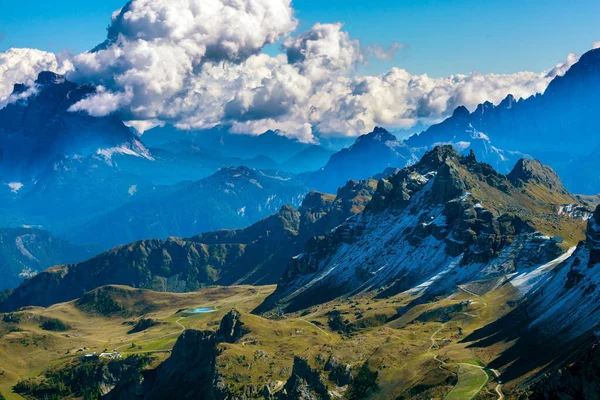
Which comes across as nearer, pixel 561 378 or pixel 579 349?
pixel 561 378

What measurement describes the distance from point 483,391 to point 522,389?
46.7 ft

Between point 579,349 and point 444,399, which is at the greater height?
point 579,349

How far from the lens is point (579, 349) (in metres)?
188

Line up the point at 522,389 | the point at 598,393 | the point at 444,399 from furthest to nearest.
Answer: the point at 444,399, the point at 522,389, the point at 598,393

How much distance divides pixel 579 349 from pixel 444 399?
4236 centimetres

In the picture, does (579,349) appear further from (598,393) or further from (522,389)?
(598,393)

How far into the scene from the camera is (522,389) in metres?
183

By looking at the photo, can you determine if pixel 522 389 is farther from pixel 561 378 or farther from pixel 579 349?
pixel 561 378

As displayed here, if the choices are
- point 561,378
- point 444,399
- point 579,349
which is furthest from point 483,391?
point 561,378

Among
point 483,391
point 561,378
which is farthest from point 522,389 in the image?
point 561,378

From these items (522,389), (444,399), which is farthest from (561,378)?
(444,399)

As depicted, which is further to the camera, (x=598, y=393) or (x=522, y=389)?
(x=522, y=389)

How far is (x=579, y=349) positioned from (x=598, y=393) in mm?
63551

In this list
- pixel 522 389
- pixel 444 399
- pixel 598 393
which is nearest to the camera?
pixel 598 393
